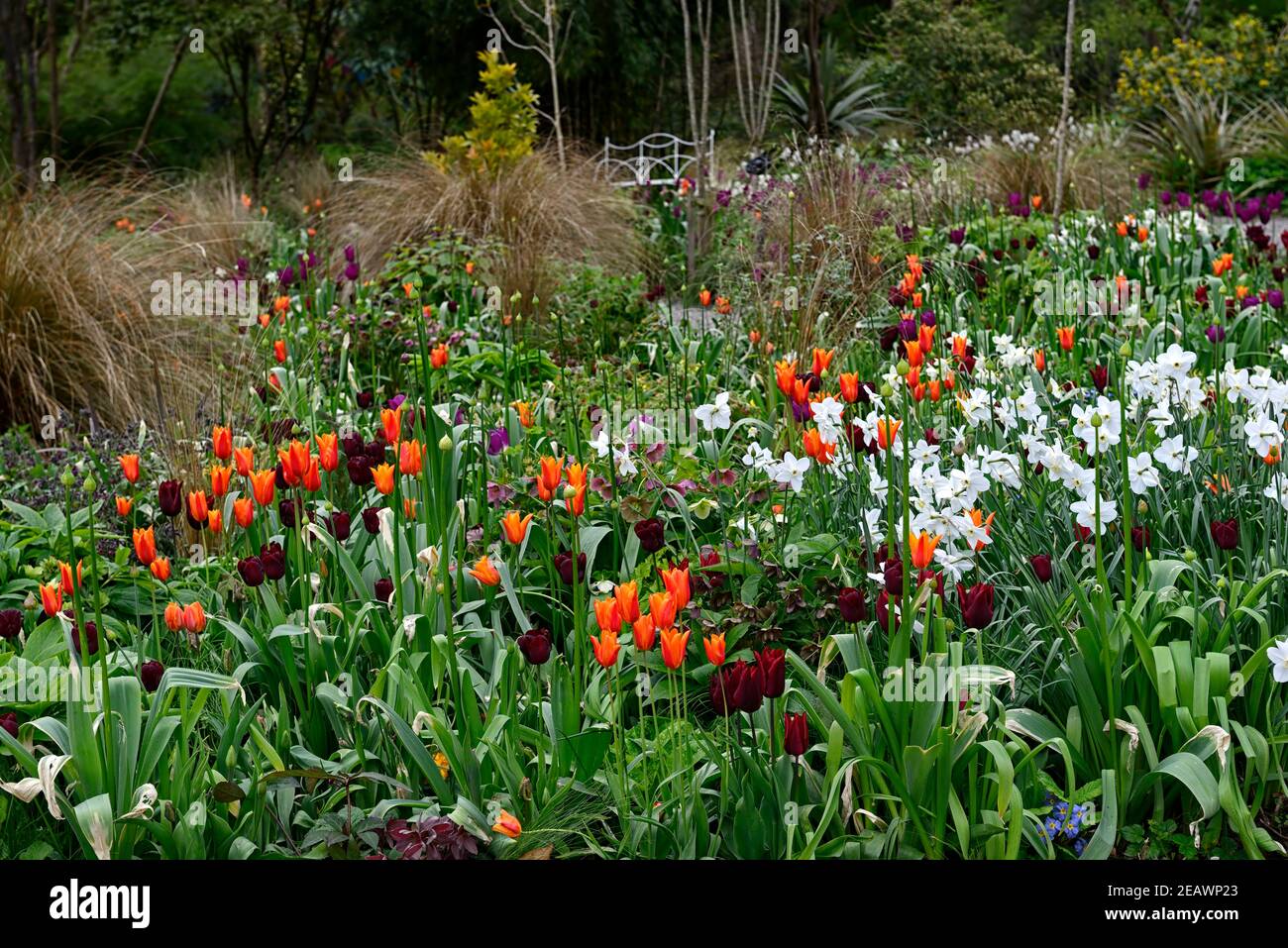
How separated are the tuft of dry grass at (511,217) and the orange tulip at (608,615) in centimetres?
466

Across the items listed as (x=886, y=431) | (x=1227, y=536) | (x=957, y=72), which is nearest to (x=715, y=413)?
(x=886, y=431)

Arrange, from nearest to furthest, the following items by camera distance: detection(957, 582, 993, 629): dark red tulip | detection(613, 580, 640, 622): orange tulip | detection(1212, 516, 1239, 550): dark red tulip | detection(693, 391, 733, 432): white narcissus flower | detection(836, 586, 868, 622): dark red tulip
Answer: detection(613, 580, 640, 622): orange tulip → detection(957, 582, 993, 629): dark red tulip → detection(836, 586, 868, 622): dark red tulip → detection(1212, 516, 1239, 550): dark red tulip → detection(693, 391, 733, 432): white narcissus flower

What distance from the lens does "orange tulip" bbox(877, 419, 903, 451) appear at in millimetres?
2312

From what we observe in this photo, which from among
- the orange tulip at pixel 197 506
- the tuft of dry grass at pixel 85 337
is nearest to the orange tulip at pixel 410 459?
the orange tulip at pixel 197 506

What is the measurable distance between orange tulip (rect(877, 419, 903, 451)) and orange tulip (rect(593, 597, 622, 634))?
63 centimetres

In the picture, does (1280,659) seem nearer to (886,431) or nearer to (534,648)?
(886,431)

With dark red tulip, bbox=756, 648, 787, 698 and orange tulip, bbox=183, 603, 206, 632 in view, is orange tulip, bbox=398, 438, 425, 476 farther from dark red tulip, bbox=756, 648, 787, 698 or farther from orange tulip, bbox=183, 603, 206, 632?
dark red tulip, bbox=756, 648, 787, 698

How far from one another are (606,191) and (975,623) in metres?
6.36

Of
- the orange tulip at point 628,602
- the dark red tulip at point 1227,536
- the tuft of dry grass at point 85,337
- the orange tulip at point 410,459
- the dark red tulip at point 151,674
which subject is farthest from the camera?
the tuft of dry grass at point 85,337

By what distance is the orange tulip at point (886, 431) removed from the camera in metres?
2.31

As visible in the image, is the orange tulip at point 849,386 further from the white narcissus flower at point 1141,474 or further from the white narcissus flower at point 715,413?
the white narcissus flower at point 1141,474

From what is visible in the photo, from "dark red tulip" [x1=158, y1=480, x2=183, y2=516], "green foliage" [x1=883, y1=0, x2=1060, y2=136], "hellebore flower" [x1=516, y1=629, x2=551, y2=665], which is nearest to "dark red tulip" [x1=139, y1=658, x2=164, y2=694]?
"dark red tulip" [x1=158, y1=480, x2=183, y2=516]

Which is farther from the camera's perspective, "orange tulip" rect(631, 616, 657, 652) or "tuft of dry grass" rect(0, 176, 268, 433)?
"tuft of dry grass" rect(0, 176, 268, 433)
